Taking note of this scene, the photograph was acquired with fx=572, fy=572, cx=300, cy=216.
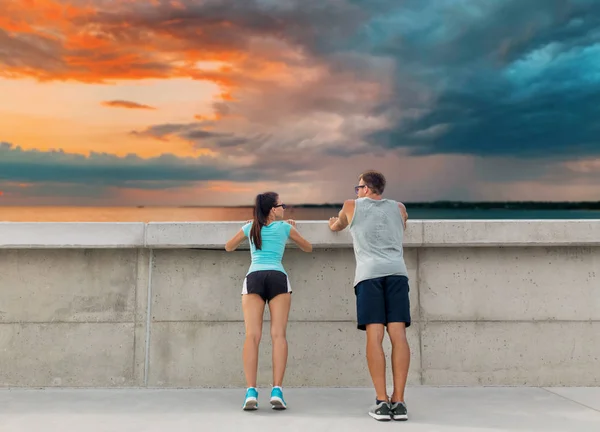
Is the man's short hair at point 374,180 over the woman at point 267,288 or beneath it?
over

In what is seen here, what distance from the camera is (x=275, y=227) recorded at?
5352 mm

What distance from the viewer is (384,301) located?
16.5 ft

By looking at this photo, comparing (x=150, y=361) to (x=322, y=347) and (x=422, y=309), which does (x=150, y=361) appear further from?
(x=422, y=309)

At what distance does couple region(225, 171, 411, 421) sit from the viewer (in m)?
4.94

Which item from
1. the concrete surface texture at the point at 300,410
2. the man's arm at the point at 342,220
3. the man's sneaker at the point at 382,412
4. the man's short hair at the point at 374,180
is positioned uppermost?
the man's short hair at the point at 374,180

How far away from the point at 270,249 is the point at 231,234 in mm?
834

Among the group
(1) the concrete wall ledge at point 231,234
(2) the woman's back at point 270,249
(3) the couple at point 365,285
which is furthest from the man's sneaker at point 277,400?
(1) the concrete wall ledge at point 231,234

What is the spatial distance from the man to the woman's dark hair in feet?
2.36

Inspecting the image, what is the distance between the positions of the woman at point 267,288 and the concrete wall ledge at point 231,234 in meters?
0.66

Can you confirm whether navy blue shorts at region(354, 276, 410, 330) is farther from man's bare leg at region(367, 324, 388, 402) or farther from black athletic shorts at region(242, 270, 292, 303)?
black athletic shorts at region(242, 270, 292, 303)

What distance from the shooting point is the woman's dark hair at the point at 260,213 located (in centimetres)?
528

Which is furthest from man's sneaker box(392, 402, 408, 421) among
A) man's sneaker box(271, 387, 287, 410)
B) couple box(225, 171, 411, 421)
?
man's sneaker box(271, 387, 287, 410)

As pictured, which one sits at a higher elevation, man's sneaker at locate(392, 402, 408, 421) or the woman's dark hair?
the woman's dark hair

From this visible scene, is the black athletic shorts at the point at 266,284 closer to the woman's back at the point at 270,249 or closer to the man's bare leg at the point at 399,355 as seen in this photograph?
the woman's back at the point at 270,249
